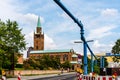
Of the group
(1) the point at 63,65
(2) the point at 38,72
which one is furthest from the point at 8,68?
(1) the point at 63,65

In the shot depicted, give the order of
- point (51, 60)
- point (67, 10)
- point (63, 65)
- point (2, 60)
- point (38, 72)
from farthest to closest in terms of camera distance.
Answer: point (63, 65) < point (51, 60) < point (38, 72) < point (2, 60) < point (67, 10)

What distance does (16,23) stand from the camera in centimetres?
8594

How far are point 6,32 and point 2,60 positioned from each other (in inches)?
302

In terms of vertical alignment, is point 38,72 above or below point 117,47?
below

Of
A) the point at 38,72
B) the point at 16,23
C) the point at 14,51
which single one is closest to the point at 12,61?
the point at 14,51

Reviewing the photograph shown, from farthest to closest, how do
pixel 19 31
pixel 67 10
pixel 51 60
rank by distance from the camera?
pixel 51 60 < pixel 19 31 < pixel 67 10

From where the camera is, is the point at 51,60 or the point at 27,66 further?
the point at 51,60

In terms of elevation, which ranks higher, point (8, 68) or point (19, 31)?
point (19, 31)

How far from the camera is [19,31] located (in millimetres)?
Answer: 85125

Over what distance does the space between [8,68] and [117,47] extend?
168ft

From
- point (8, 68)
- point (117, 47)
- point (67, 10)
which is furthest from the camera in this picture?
point (117, 47)

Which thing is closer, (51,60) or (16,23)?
(16,23)

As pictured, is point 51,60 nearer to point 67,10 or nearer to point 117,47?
point 117,47

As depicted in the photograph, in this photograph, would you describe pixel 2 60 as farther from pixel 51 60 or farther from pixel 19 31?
pixel 51 60
